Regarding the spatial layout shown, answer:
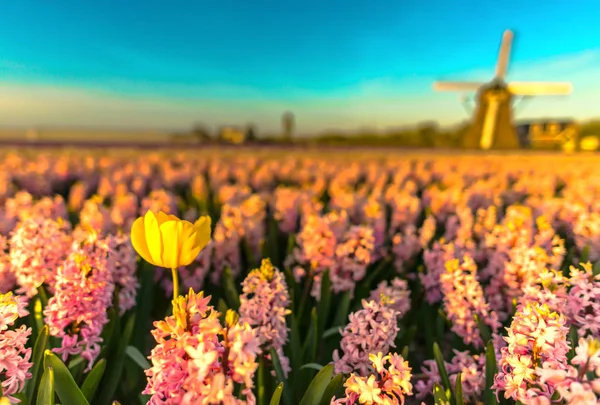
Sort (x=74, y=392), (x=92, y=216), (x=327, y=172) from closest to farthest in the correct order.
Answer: (x=74, y=392)
(x=92, y=216)
(x=327, y=172)

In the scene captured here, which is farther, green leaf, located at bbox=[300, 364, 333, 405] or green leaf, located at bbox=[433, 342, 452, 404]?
green leaf, located at bbox=[433, 342, 452, 404]

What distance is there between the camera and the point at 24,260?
Result: 3.06 metres

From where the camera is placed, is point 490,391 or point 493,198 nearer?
point 490,391

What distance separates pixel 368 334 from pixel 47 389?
4.62ft

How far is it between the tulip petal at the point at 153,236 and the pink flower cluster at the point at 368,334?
0.92 metres

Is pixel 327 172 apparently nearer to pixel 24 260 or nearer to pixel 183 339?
pixel 24 260

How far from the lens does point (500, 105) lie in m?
49.0

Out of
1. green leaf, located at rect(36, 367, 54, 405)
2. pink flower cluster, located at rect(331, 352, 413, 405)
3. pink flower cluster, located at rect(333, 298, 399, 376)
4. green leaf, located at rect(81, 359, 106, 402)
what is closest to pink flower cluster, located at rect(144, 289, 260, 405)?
pink flower cluster, located at rect(331, 352, 413, 405)

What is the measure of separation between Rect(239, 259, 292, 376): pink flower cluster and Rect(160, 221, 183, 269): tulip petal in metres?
0.50

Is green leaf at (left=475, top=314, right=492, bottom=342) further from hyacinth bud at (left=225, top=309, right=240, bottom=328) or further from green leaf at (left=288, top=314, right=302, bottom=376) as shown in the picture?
hyacinth bud at (left=225, top=309, right=240, bottom=328)

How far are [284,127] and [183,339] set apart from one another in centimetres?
6725

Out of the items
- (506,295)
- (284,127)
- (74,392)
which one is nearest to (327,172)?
(506,295)

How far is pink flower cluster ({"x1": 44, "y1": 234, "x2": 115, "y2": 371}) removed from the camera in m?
2.46

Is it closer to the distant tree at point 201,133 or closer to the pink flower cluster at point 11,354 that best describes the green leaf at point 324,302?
the pink flower cluster at point 11,354
